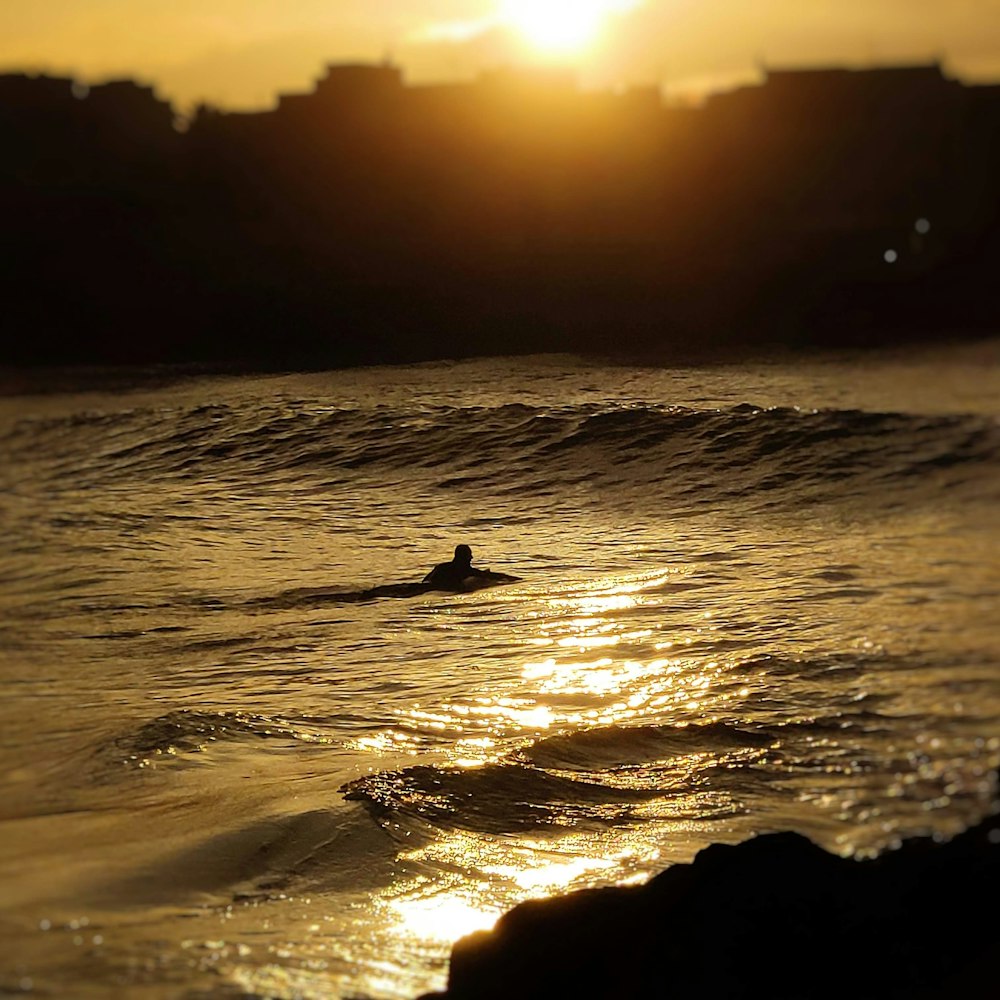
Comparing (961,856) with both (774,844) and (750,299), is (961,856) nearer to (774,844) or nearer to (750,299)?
(774,844)

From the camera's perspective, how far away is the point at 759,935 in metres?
3.31

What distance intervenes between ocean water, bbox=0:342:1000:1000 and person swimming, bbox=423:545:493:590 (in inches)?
3.9

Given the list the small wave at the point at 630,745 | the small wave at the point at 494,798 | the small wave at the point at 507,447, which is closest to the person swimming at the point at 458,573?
the small wave at the point at 507,447

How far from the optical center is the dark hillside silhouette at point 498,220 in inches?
260

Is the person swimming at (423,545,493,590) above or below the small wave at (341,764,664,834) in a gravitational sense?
above

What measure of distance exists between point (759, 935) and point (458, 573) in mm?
3951

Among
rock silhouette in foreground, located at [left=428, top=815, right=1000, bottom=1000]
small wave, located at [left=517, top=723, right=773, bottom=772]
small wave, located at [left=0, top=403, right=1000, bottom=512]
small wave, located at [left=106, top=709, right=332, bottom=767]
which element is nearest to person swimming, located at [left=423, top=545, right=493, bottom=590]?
small wave, located at [left=0, top=403, right=1000, bottom=512]

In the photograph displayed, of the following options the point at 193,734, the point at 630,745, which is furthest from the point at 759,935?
the point at 193,734

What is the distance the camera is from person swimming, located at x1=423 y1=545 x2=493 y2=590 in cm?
700

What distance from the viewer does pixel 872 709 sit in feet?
Result: 15.6

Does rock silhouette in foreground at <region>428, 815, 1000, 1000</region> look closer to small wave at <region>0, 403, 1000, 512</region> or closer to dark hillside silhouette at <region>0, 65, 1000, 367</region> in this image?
small wave at <region>0, 403, 1000, 512</region>

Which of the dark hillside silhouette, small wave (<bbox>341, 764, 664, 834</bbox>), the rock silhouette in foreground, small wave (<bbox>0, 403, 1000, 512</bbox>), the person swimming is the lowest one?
small wave (<bbox>341, 764, 664, 834</bbox>)

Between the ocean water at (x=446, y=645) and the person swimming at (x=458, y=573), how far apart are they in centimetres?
10

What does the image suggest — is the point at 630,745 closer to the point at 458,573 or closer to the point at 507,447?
the point at 458,573
